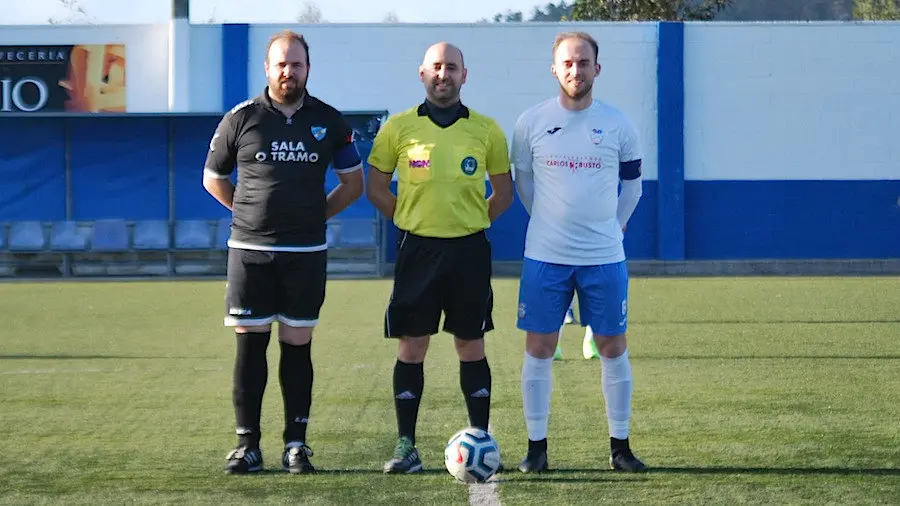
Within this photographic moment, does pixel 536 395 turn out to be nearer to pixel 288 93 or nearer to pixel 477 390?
pixel 477 390

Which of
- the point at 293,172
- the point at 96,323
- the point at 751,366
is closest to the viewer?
the point at 293,172

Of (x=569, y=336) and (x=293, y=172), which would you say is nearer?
(x=293, y=172)

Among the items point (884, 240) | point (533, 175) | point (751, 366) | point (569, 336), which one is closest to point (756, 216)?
point (884, 240)

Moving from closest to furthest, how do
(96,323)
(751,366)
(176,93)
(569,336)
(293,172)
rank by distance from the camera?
(293,172), (751,366), (569,336), (96,323), (176,93)

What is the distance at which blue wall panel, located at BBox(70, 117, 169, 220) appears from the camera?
22.9m

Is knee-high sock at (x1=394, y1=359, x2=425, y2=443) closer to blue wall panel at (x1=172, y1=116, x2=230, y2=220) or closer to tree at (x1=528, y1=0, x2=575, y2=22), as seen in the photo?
blue wall panel at (x1=172, y1=116, x2=230, y2=220)

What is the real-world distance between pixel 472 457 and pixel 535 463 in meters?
0.48

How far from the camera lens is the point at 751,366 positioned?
9.78m

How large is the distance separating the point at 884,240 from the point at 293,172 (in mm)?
19306

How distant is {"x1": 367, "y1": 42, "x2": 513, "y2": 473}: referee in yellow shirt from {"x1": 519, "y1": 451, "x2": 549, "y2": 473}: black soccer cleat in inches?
10.2

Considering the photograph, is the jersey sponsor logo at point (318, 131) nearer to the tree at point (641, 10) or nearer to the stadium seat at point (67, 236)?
the stadium seat at point (67, 236)

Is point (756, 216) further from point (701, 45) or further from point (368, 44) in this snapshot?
point (368, 44)

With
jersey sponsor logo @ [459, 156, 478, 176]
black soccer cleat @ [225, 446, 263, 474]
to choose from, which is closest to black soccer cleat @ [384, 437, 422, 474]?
black soccer cleat @ [225, 446, 263, 474]

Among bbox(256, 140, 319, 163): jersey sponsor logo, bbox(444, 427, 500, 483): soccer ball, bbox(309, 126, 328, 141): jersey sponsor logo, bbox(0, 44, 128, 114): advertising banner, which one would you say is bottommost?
bbox(444, 427, 500, 483): soccer ball
